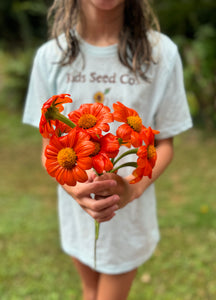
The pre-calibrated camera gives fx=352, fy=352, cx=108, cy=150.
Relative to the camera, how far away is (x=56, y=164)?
78 centimetres

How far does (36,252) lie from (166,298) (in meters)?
1.11

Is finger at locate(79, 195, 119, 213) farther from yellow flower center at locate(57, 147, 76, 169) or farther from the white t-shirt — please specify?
the white t-shirt

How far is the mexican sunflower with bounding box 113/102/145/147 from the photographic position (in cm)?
79

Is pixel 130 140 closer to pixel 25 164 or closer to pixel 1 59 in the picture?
pixel 25 164

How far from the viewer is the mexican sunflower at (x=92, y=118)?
780 mm

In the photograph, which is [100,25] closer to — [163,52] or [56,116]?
[163,52]

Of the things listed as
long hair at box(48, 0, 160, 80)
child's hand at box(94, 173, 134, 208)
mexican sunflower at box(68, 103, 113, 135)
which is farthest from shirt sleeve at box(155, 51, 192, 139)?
mexican sunflower at box(68, 103, 113, 135)

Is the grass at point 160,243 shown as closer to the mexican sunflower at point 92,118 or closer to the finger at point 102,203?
the finger at point 102,203

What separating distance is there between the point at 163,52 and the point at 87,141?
72 centimetres

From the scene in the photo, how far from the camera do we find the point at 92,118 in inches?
31.6

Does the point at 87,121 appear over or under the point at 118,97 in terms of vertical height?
over

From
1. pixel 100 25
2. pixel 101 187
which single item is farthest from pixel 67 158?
pixel 100 25

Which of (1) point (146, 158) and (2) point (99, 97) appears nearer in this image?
(1) point (146, 158)

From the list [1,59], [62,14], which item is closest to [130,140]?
[62,14]
